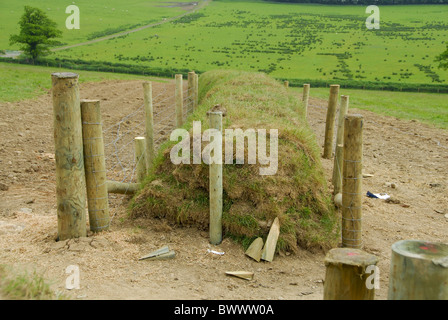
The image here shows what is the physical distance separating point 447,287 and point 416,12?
257 feet

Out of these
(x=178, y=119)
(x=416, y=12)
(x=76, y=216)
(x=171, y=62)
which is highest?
(x=416, y=12)

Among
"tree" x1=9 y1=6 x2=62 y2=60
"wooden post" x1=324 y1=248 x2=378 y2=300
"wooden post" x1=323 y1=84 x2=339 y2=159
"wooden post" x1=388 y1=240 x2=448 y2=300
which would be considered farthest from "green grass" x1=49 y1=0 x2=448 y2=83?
"wooden post" x1=388 y1=240 x2=448 y2=300

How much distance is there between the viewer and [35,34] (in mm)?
38812

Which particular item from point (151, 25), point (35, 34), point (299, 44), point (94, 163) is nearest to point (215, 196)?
point (94, 163)

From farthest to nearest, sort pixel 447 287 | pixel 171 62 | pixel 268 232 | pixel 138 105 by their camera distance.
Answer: pixel 171 62, pixel 138 105, pixel 268 232, pixel 447 287

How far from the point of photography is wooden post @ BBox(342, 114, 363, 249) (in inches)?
220

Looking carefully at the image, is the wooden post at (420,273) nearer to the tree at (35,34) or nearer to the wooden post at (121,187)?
the wooden post at (121,187)

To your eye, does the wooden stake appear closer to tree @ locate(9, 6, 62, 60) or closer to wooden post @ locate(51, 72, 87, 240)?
wooden post @ locate(51, 72, 87, 240)

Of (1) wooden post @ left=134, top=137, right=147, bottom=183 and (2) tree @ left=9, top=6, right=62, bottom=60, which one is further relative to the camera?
(2) tree @ left=9, top=6, right=62, bottom=60

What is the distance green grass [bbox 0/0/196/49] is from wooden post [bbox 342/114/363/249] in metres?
46.6

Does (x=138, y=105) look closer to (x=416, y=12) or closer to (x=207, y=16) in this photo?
(x=207, y=16)

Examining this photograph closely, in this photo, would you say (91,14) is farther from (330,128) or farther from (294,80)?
(330,128)

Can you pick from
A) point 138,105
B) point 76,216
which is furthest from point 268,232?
point 138,105
